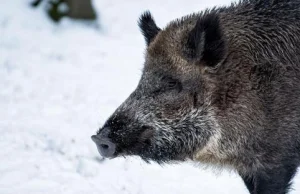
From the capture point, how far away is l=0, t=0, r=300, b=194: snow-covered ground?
6309 mm

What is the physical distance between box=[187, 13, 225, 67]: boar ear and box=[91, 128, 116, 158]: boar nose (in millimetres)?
970

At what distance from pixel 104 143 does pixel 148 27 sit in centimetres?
138

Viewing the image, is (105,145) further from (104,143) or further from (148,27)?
(148,27)

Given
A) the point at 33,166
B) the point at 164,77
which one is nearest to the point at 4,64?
the point at 33,166

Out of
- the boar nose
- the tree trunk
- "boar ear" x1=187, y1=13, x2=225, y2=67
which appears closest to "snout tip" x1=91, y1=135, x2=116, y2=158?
the boar nose

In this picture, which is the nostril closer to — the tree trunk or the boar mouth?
the boar mouth

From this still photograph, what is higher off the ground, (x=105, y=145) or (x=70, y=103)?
(x=105, y=145)

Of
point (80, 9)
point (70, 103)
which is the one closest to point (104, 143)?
point (70, 103)

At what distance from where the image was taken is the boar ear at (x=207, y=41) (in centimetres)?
469

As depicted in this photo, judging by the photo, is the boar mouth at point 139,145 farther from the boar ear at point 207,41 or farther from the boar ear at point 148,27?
the boar ear at point 148,27

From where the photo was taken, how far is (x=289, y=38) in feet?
16.7

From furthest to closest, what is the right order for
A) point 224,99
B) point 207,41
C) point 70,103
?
1. point 70,103
2. point 224,99
3. point 207,41

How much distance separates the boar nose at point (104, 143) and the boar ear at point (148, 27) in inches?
48.1

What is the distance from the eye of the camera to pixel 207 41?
15.6 feet
